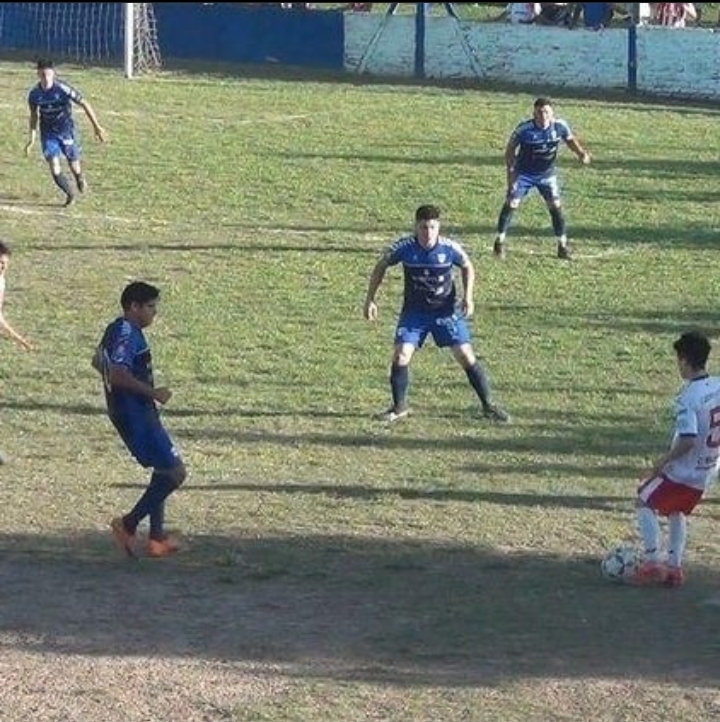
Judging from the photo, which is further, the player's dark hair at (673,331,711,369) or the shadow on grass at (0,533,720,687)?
the player's dark hair at (673,331,711,369)

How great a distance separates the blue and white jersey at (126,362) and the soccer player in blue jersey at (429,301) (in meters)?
4.17

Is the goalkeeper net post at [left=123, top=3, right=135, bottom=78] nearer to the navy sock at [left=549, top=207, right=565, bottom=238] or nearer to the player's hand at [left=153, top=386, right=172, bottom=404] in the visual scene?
the navy sock at [left=549, top=207, right=565, bottom=238]

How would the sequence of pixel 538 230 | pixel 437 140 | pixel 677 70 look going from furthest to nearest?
pixel 677 70, pixel 437 140, pixel 538 230

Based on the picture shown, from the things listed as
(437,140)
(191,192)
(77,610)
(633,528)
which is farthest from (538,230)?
(77,610)

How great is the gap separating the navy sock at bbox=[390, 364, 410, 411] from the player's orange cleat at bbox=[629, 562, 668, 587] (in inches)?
181

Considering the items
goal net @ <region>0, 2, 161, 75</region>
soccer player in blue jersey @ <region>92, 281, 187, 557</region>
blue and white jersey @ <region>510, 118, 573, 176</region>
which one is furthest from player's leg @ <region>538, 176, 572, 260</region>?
goal net @ <region>0, 2, 161, 75</region>

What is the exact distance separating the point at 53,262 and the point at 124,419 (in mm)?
11439

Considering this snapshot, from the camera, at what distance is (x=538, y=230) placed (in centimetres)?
2728

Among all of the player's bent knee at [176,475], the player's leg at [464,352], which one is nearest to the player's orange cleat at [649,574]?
the player's bent knee at [176,475]

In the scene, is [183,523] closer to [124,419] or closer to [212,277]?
[124,419]

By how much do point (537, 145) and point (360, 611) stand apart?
1293 centimetres

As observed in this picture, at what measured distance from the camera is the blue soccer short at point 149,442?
525 inches

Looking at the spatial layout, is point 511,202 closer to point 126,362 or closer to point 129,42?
point 126,362

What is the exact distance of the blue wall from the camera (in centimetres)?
4778
